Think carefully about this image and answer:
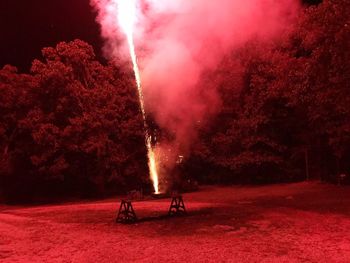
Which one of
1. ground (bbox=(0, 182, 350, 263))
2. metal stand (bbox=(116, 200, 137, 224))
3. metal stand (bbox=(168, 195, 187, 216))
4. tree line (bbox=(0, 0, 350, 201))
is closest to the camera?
ground (bbox=(0, 182, 350, 263))

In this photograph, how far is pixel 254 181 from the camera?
2833cm

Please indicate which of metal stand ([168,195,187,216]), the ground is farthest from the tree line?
metal stand ([168,195,187,216])

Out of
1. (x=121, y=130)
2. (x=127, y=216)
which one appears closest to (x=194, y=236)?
(x=127, y=216)

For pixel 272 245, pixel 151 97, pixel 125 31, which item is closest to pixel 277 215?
pixel 272 245

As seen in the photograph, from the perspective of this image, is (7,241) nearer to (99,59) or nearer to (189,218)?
(189,218)

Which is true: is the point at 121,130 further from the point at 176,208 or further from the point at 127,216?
the point at 127,216

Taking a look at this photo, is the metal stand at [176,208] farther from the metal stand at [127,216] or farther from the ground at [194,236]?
the metal stand at [127,216]

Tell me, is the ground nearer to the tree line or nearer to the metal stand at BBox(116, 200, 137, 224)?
the metal stand at BBox(116, 200, 137, 224)

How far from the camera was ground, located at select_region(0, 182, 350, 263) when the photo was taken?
8195 mm

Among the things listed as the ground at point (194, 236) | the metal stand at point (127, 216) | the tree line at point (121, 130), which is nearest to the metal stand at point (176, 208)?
the ground at point (194, 236)

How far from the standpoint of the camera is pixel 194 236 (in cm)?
991

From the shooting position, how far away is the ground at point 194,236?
820cm

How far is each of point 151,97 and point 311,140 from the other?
48.0ft

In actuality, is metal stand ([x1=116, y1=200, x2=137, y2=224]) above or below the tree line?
below
